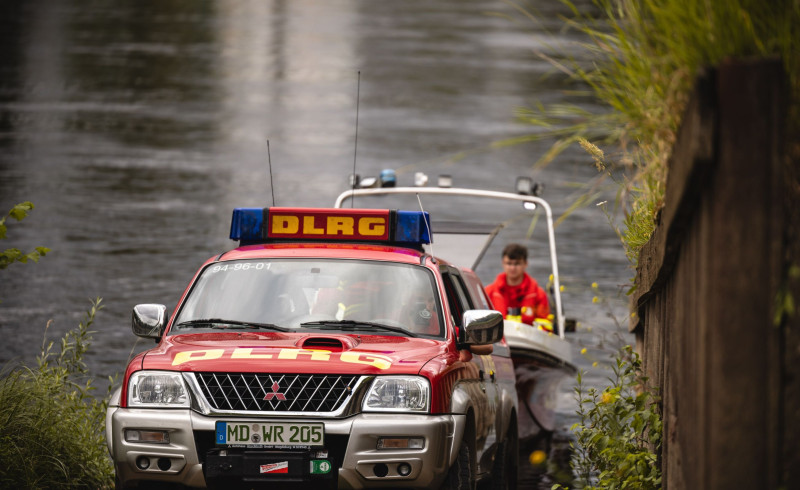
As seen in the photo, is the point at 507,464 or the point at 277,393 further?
the point at 507,464

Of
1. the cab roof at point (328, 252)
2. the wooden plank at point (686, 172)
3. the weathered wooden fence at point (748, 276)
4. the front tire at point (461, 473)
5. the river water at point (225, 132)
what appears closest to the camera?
the weathered wooden fence at point (748, 276)

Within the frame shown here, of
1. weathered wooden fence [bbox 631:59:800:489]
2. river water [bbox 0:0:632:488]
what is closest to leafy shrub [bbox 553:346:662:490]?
river water [bbox 0:0:632:488]

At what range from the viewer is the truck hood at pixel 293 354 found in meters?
6.52

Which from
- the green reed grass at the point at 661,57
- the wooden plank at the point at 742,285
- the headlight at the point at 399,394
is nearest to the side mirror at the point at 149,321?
the headlight at the point at 399,394

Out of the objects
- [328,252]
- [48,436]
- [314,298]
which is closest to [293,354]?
[314,298]

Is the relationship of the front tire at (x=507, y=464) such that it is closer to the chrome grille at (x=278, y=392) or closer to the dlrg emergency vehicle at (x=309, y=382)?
the dlrg emergency vehicle at (x=309, y=382)

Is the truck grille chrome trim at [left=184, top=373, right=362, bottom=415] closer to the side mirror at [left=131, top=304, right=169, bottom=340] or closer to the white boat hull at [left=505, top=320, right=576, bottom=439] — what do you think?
Result: the side mirror at [left=131, top=304, right=169, bottom=340]

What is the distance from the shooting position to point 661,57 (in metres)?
4.86

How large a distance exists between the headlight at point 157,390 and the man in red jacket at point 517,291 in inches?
261

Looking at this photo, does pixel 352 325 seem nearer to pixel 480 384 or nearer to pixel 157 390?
pixel 480 384

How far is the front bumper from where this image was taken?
6.37 meters

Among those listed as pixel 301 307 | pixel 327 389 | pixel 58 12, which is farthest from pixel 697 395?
pixel 58 12

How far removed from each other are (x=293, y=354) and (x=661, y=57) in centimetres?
265

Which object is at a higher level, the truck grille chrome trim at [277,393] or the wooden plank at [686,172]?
the wooden plank at [686,172]
